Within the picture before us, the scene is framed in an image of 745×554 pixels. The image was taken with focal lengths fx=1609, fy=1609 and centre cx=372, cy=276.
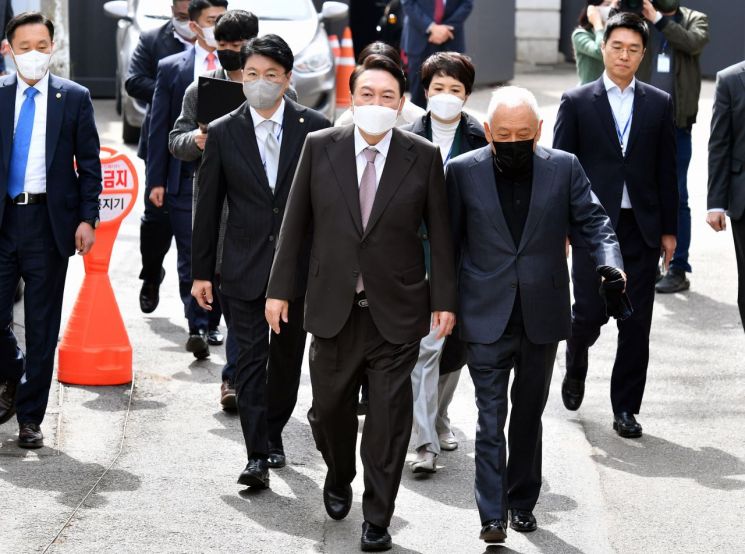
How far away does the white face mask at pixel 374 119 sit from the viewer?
6324 mm

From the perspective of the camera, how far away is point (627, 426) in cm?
820

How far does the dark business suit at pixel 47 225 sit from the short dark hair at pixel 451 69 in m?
1.66

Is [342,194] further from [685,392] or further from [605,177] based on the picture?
[685,392]

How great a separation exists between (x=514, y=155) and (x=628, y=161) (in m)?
1.88

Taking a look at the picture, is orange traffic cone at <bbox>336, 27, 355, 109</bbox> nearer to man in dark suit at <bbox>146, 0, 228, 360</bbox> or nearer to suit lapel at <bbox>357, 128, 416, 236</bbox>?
man in dark suit at <bbox>146, 0, 228, 360</bbox>

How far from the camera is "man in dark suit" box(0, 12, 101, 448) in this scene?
25.1 ft

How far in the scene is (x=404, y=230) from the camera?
636cm

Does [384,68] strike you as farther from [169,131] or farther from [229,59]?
[169,131]

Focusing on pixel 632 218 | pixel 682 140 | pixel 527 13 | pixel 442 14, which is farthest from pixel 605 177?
pixel 527 13

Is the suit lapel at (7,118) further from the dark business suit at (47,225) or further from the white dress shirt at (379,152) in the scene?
the white dress shirt at (379,152)

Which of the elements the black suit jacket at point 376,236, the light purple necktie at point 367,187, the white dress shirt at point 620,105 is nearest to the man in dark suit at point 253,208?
the black suit jacket at point 376,236

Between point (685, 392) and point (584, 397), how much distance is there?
0.59 meters

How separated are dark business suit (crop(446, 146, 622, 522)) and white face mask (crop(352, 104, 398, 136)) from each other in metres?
0.35

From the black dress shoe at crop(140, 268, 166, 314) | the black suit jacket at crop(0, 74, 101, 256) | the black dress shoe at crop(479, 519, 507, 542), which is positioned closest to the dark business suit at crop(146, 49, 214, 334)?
the black dress shoe at crop(140, 268, 166, 314)
